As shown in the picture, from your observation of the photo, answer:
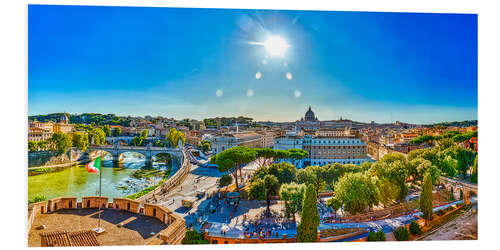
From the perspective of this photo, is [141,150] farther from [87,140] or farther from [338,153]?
[338,153]

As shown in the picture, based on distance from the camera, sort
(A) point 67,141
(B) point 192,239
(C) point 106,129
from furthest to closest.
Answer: (C) point 106,129
(A) point 67,141
(B) point 192,239

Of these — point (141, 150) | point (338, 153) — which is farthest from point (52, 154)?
point (338, 153)

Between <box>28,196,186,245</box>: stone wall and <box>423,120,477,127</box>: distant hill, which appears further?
<box>423,120,477,127</box>: distant hill

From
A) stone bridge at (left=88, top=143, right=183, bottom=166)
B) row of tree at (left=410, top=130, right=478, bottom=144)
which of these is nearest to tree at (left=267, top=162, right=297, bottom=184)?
row of tree at (left=410, top=130, right=478, bottom=144)

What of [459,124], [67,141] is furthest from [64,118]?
[459,124]

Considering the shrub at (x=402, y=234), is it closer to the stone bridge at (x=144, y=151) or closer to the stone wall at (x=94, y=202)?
the stone wall at (x=94, y=202)

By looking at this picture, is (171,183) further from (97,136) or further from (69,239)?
(69,239)

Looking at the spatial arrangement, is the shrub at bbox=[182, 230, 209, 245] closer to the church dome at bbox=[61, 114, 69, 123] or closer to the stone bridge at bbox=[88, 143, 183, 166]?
the church dome at bbox=[61, 114, 69, 123]

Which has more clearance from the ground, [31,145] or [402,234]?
[31,145]
